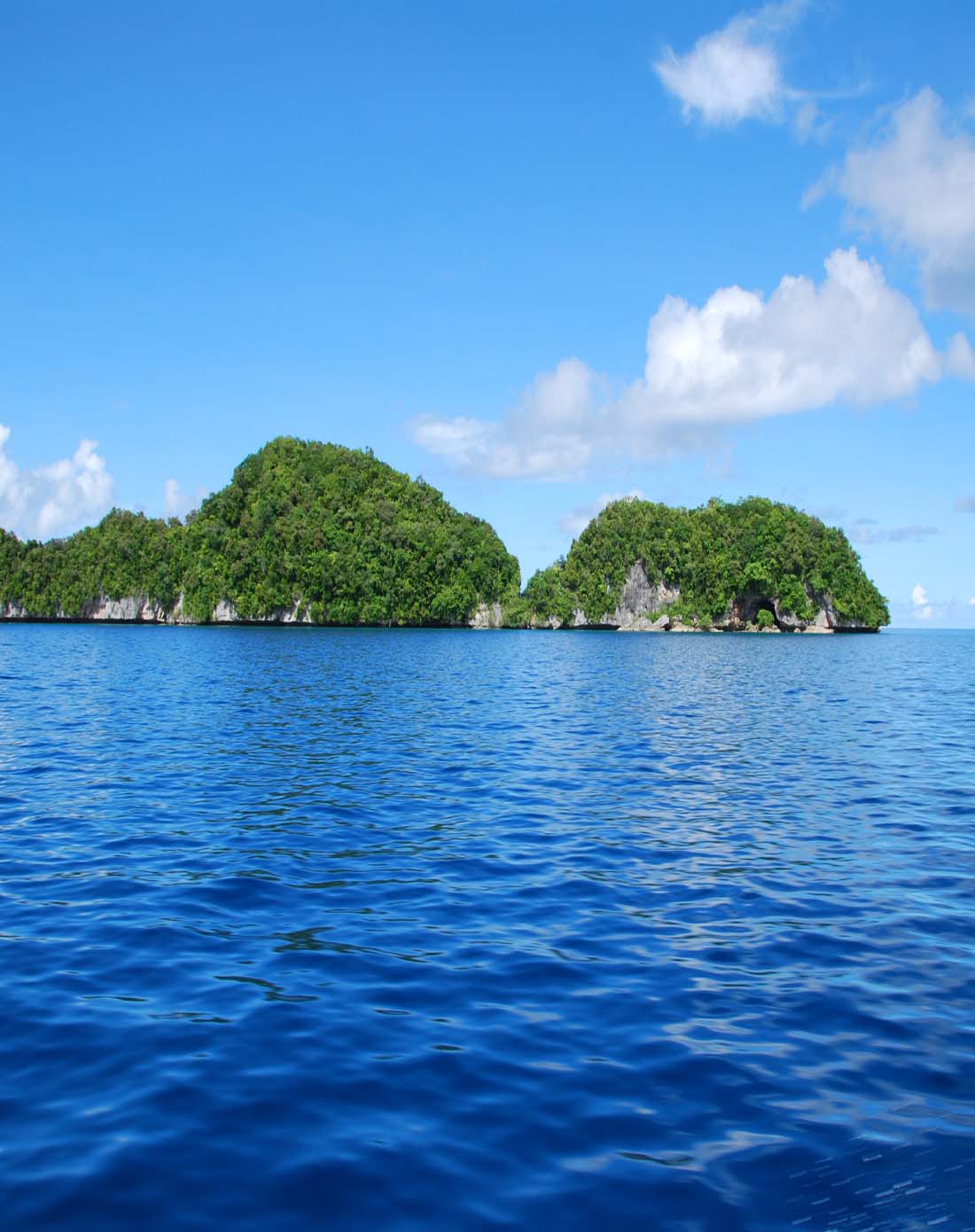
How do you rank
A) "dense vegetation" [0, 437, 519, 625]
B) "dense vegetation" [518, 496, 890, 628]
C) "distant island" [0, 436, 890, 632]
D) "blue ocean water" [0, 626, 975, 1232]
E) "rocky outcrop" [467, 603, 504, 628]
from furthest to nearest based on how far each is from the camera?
"rocky outcrop" [467, 603, 504, 628], "dense vegetation" [518, 496, 890, 628], "distant island" [0, 436, 890, 632], "dense vegetation" [0, 437, 519, 625], "blue ocean water" [0, 626, 975, 1232]

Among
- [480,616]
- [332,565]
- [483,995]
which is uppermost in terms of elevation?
[332,565]

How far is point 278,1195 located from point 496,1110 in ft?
5.23

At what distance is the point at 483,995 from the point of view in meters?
8.73

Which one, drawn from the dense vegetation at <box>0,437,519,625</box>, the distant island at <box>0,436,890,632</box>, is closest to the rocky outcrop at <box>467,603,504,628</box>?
the distant island at <box>0,436,890,632</box>

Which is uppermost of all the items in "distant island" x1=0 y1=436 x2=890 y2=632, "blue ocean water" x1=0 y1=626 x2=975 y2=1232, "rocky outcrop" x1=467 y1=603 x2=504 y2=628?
"distant island" x1=0 y1=436 x2=890 y2=632

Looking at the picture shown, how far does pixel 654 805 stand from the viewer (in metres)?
17.5

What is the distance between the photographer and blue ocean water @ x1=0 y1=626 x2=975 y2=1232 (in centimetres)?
582

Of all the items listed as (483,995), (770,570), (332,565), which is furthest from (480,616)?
(483,995)

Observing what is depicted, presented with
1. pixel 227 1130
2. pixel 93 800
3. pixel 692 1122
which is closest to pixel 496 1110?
pixel 692 1122

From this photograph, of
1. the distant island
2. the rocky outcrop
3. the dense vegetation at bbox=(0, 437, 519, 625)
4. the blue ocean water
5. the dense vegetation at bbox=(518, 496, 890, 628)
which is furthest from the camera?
the rocky outcrop

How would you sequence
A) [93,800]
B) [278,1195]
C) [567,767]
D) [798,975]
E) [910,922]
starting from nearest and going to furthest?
[278,1195] → [798,975] → [910,922] → [93,800] → [567,767]

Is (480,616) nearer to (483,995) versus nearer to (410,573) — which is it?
(410,573)

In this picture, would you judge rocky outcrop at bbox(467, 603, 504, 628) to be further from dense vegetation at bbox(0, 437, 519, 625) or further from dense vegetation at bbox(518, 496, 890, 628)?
dense vegetation at bbox(518, 496, 890, 628)

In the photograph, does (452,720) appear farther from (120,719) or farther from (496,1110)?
(496,1110)
